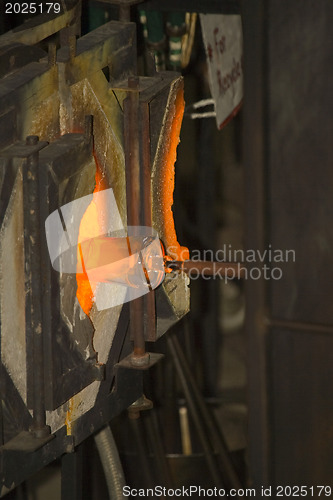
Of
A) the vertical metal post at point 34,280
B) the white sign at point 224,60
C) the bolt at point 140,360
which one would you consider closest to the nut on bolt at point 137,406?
the bolt at point 140,360

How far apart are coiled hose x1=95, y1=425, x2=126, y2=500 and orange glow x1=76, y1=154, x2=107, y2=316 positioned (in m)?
0.90

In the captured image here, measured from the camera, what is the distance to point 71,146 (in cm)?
229

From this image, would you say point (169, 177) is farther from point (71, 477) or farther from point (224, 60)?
point (224, 60)

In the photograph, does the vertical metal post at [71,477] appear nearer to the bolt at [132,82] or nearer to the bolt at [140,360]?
the bolt at [140,360]

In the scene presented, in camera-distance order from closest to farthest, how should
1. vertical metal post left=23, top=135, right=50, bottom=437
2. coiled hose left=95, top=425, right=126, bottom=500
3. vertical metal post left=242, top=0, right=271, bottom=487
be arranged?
vertical metal post left=23, top=135, right=50, bottom=437, vertical metal post left=242, top=0, right=271, bottom=487, coiled hose left=95, top=425, right=126, bottom=500

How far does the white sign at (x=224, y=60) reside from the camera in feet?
16.1

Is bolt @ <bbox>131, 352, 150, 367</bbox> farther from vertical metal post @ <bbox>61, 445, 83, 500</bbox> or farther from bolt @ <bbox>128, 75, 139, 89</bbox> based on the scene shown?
vertical metal post @ <bbox>61, 445, 83, 500</bbox>

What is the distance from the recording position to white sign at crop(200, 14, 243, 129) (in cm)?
491

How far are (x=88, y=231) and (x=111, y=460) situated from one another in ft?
4.03

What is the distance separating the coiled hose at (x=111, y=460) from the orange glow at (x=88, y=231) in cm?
90

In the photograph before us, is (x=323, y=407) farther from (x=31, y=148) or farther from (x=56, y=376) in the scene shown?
(x=31, y=148)

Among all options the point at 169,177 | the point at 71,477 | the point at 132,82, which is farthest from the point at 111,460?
the point at 132,82

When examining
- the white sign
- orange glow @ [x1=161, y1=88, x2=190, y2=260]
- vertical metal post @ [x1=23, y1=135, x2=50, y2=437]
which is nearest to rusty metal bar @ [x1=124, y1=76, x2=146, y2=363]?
orange glow @ [x1=161, y1=88, x2=190, y2=260]

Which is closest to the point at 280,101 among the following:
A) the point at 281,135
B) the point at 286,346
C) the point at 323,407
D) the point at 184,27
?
the point at 281,135
